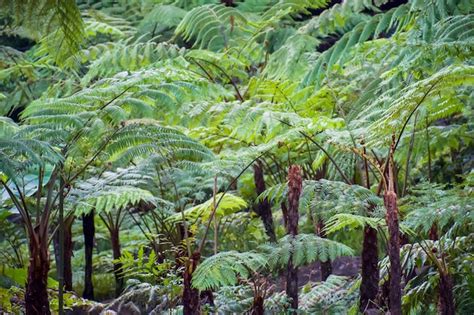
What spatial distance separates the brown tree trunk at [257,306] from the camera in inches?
116

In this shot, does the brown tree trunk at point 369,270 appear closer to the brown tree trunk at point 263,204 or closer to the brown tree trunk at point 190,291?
the brown tree trunk at point 190,291

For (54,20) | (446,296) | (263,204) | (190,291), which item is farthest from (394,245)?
(263,204)

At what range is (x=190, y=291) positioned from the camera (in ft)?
9.36

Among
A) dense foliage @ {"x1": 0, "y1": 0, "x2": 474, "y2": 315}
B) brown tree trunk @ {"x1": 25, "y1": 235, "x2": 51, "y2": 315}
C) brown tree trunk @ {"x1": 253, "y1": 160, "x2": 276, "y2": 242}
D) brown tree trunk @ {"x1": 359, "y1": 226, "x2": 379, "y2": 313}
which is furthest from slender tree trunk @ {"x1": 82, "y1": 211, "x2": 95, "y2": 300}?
brown tree trunk @ {"x1": 359, "y1": 226, "x2": 379, "y2": 313}

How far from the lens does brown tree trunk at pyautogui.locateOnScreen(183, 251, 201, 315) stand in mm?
2848

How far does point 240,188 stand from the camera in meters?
5.23

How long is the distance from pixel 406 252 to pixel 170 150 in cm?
111

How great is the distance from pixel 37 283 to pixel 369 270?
137cm

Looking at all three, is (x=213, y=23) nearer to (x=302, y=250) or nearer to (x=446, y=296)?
(x=302, y=250)

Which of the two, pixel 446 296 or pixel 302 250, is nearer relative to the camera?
pixel 446 296

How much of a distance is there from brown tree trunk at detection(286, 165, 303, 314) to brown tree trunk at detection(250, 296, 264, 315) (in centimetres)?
17

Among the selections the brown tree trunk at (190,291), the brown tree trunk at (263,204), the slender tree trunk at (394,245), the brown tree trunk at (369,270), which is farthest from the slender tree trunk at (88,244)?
the slender tree trunk at (394,245)

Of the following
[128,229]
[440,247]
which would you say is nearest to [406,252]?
[440,247]

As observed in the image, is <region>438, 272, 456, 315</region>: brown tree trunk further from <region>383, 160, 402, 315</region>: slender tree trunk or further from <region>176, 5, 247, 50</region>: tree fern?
<region>176, 5, 247, 50</region>: tree fern
